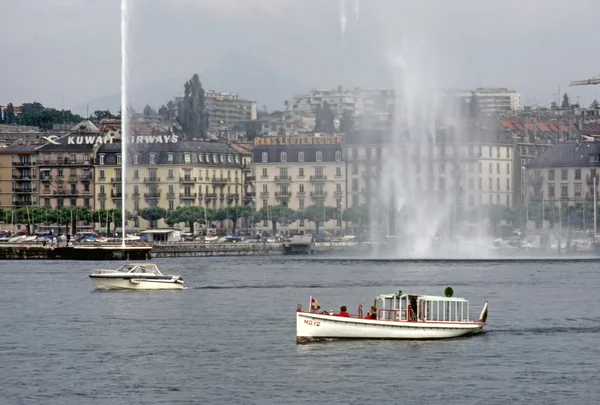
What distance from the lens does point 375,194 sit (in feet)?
465

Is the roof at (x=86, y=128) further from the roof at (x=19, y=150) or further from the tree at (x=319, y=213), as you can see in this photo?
the tree at (x=319, y=213)

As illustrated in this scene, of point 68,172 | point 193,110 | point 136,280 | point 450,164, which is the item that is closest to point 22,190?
point 68,172

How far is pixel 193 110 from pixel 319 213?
36007 millimetres

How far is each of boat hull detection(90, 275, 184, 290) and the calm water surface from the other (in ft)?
3.86

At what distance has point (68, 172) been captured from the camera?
161m

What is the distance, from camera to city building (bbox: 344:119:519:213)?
128m

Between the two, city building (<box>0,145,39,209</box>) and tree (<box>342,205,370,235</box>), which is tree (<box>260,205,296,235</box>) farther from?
city building (<box>0,145,39,209</box>)

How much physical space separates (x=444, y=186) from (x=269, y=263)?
27753mm

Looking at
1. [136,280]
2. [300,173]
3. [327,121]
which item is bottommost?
[136,280]

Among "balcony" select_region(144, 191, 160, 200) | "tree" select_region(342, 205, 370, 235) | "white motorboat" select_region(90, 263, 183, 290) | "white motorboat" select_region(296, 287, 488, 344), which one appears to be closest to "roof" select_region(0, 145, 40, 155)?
"balcony" select_region(144, 191, 160, 200)

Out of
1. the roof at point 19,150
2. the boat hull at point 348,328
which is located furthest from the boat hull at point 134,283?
the roof at point 19,150

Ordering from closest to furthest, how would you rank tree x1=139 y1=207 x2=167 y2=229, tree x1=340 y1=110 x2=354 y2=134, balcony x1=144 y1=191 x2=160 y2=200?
tree x1=139 y1=207 x2=167 y2=229, balcony x1=144 y1=191 x2=160 y2=200, tree x1=340 y1=110 x2=354 y2=134

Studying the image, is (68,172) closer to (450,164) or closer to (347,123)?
(347,123)

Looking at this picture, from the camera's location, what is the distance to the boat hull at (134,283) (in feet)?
248
